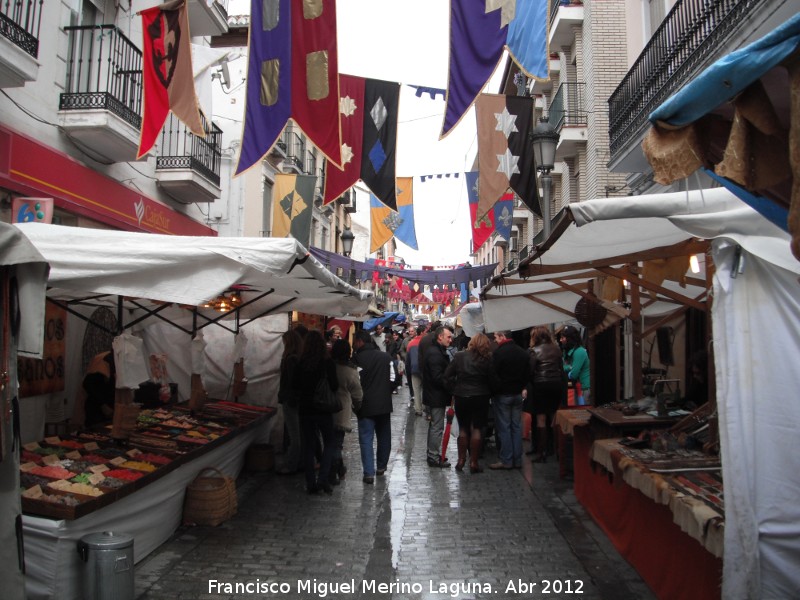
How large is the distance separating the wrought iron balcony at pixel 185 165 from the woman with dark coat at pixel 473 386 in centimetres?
744

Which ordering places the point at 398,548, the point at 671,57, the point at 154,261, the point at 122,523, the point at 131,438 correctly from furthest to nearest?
the point at 671,57 < the point at 131,438 < the point at 398,548 < the point at 122,523 < the point at 154,261

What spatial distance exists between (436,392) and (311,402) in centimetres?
238

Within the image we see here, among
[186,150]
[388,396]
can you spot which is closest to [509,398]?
[388,396]

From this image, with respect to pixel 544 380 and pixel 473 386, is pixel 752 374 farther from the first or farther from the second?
pixel 544 380

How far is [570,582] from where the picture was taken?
5.27 meters

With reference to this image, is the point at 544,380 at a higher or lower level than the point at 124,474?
higher

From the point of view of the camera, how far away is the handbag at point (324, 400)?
784 cm

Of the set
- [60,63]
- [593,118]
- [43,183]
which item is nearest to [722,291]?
[43,183]

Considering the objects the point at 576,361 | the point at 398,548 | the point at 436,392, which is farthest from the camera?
the point at 576,361

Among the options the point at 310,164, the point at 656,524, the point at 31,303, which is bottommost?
the point at 656,524

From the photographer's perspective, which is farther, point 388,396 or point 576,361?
point 576,361

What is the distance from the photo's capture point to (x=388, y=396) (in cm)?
879

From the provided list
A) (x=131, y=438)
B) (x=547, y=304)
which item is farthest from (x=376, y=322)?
(x=131, y=438)

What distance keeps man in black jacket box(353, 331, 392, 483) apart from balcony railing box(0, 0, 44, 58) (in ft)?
19.2
